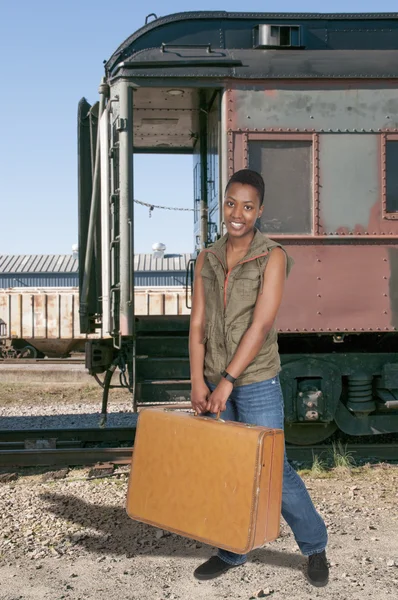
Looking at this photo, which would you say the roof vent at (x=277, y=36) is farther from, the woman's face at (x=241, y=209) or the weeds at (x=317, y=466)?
the weeds at (x=317, y=466)

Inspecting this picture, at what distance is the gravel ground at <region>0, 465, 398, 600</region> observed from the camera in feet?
11.9

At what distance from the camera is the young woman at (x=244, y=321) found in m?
3.39

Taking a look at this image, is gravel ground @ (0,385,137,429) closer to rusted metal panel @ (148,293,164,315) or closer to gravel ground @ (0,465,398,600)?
gravel ground @ (0,465,398,600)

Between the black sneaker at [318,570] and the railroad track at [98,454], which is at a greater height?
the black sneaker at [318,570]

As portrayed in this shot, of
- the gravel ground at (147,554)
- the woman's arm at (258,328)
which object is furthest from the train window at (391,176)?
the woman's arm at (258,328)

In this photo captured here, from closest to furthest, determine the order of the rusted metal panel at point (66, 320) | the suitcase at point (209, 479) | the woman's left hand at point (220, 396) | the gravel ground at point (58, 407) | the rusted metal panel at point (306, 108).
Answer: the suitcase at point (209, 479) < the woman's left hand at point (220, 396) < the rusted metal panel at point (306, 108) < the gravel ground at point (58, 407) < the rusted metal panel at point (66, 320)

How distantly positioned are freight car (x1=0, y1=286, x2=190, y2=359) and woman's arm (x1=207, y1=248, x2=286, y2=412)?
15.3 m

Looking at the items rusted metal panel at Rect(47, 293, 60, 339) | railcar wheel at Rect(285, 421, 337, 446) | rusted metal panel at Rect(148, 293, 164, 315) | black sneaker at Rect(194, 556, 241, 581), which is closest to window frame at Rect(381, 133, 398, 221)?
railcar wheel at Rect(285, 421, 337, 446)

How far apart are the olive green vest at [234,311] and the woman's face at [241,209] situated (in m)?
0.10

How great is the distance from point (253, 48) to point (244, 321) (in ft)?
13.3

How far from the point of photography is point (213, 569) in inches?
144

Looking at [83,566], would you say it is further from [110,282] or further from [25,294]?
[25,294]

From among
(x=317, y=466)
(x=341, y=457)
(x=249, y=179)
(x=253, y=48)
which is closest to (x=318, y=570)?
(x=249, y=179)

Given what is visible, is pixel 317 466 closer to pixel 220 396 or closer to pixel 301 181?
pixel 301 181
